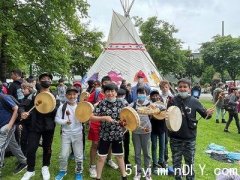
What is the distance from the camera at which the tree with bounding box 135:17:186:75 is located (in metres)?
34.2

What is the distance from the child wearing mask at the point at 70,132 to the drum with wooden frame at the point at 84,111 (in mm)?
208

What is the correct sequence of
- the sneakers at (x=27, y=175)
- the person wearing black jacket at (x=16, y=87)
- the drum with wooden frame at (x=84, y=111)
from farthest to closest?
the person wearing black jacket at (x=16, y=87) → the sneakers at (x=27, y=175) → the drum with wooden frame at (x=84, y=111)

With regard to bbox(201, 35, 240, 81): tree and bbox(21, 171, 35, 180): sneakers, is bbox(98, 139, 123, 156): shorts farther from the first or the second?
bbox(201, 35, 240, 81): tree

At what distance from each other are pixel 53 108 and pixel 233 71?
3266 cm

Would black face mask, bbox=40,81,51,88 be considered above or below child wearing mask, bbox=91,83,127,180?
above

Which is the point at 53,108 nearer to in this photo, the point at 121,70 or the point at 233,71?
the point at 121,70

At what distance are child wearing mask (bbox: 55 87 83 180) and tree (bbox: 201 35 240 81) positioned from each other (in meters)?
31.5

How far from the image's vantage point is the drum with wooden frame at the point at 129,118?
17.1 ft

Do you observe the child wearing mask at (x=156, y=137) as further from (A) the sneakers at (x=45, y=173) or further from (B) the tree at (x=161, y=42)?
(B) the tree at (x=161, y=42)

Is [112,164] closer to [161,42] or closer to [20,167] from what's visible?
[20,167]

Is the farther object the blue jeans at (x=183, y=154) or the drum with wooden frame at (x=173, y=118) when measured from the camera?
the blue jeans at (x=183, y=154)

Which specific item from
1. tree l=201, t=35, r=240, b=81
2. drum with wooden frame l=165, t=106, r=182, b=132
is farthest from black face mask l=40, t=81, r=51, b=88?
tree l=201, t=35, r=240, b=81

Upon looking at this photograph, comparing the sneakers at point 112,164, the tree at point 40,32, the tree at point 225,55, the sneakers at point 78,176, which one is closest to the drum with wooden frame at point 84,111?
the sneakers at point 78,176

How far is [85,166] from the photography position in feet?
22.4
